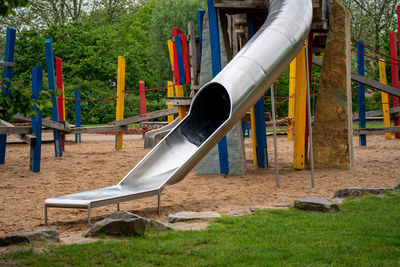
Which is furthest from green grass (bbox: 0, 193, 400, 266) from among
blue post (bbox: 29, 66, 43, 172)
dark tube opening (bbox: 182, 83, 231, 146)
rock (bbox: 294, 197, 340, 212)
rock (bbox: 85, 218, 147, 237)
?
blue post (bbox: 29, 66, 43, 172)

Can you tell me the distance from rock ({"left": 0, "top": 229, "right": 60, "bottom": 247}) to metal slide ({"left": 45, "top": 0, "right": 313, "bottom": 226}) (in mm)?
1048

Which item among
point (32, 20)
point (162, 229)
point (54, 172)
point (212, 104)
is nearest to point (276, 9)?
point (212, 104)

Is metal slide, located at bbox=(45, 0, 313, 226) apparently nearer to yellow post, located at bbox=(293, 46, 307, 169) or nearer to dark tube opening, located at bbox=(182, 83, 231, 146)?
dark tube opening, located at bbox=(182, 83, 231, 146)

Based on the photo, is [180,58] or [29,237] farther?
[180,58]

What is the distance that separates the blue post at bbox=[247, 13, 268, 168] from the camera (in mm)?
10227

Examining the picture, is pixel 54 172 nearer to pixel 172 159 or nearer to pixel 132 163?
pixel 132 163

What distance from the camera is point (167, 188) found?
858 cm

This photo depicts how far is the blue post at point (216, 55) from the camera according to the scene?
31.2 ft

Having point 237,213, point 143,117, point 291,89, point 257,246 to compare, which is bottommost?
point 257,246

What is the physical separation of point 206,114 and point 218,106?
28cm

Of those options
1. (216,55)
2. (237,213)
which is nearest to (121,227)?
(237,213)

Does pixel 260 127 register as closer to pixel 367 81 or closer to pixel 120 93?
pixel 367 81

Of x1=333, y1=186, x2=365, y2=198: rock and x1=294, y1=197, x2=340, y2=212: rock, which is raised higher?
x1=333, y1=186, x2=365, y2=198: rock

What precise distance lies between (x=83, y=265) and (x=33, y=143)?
7.42 meters
